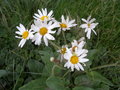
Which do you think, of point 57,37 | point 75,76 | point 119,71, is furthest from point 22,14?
point 119,71

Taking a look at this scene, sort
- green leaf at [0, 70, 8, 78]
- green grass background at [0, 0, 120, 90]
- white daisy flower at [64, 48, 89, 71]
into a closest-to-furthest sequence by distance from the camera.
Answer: white daisy flower at [64, 48, 89, 71]
green leaf at [0, 70, 8, 78]
green grass background at [0, 0, 120, 90]

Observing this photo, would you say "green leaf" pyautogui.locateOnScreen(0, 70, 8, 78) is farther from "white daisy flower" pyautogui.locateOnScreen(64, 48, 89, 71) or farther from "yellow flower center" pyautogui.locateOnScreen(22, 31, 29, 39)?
"white daisy flower" pyautogui.locateOnScreen(64, 48, 89, 71)

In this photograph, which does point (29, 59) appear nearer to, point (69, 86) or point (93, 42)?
point (69, 86)

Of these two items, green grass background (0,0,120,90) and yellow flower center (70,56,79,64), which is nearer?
yellow flower center (70,56,79,64)

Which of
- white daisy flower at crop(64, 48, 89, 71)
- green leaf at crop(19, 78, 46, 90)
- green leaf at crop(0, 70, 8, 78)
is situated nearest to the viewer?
white daisy flower at crop(64, 48, 89, 71)

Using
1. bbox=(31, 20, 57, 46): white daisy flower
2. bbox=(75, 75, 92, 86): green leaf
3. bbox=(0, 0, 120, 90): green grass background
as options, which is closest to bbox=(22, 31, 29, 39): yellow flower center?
bbox=(31, 20, 57, 46): white daisy flower

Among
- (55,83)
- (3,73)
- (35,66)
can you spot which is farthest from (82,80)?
(3,73)

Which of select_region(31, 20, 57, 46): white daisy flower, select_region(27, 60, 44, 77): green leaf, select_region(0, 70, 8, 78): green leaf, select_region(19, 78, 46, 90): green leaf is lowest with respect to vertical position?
select_region(19, 78, 46, 90): green leaf

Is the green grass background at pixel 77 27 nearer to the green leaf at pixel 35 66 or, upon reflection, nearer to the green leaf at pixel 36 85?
the green leaf at pixel 35 66
